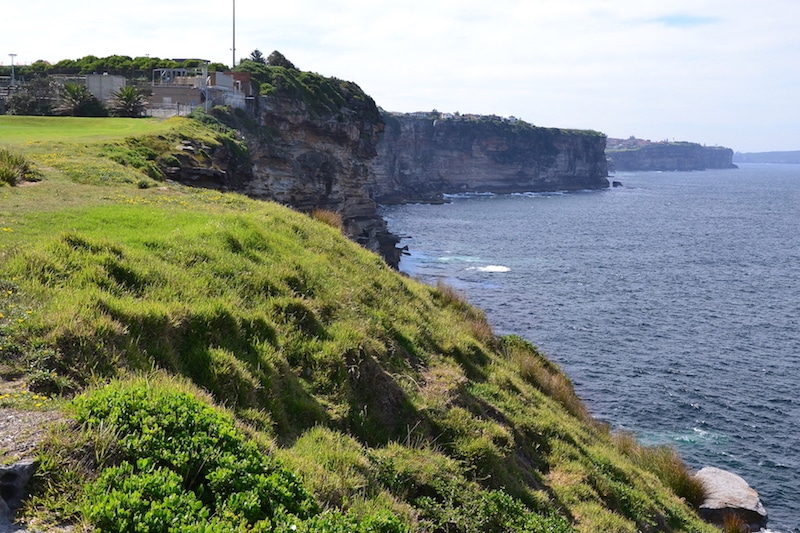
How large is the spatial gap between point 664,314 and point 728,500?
2796 centimetres

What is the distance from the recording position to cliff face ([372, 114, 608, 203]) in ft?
509

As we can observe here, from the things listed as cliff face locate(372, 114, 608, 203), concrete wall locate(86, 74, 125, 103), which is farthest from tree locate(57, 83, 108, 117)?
cliff face locate(372, 114, 608, 203)

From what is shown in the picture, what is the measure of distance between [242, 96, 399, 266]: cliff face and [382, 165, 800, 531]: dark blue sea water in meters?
7.34

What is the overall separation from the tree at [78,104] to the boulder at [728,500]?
38.1 metres

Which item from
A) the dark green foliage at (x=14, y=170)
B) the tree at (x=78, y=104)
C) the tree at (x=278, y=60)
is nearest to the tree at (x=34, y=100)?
the tree at (x=78, y=104)

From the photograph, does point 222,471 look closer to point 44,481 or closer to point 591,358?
point 44,481

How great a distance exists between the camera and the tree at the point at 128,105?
40.8m

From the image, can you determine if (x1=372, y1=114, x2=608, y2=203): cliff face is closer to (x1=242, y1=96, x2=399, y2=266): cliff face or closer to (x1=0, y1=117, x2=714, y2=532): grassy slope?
(x1=242, y1=96, x2=399, y2=266): cliff face

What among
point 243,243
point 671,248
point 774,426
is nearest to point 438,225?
point 671,248

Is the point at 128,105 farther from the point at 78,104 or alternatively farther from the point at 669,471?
Result: the point at 669,471

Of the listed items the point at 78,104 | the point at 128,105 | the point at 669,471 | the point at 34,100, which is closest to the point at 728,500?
the point at 669,471

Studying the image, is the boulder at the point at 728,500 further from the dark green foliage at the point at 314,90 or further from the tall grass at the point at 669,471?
the dark green foliage at the point at 314,90

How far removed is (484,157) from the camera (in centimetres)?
17362

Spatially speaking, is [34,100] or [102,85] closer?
[34,100]
